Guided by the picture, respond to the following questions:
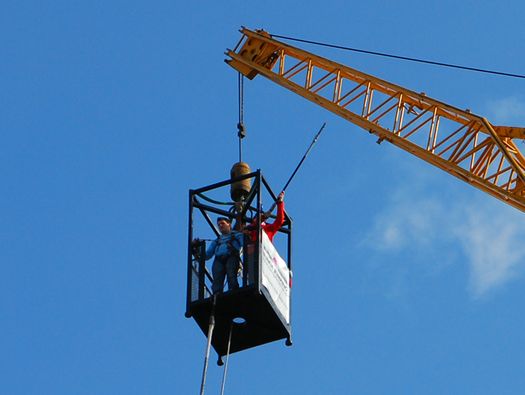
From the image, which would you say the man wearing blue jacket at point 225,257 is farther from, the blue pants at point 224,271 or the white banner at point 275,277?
the white banner at point 275,277

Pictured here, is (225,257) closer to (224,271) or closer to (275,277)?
(224,271)

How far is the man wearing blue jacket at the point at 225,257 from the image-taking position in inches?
1224

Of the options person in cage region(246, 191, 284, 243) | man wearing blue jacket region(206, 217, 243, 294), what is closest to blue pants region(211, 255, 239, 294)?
man wearing blue jacket region(206, 217, 243, 294)

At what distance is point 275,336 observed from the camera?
31094 mm

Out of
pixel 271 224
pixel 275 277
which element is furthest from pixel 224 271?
pixel 271 224

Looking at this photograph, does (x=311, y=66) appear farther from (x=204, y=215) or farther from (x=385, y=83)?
(x=204, y=215)

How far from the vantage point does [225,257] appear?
3144 cm

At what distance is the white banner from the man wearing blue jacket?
20.9 inches

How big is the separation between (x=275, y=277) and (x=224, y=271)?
908 millimetres

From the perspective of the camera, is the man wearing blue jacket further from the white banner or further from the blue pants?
the white banner

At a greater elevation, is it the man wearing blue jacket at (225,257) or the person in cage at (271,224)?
the person in cage at (271,224)

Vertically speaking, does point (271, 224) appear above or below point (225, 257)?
above

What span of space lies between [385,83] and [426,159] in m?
2.30

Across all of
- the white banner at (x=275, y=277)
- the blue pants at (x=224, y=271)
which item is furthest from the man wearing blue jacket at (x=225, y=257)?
the white banner at (x=275, y=277)
